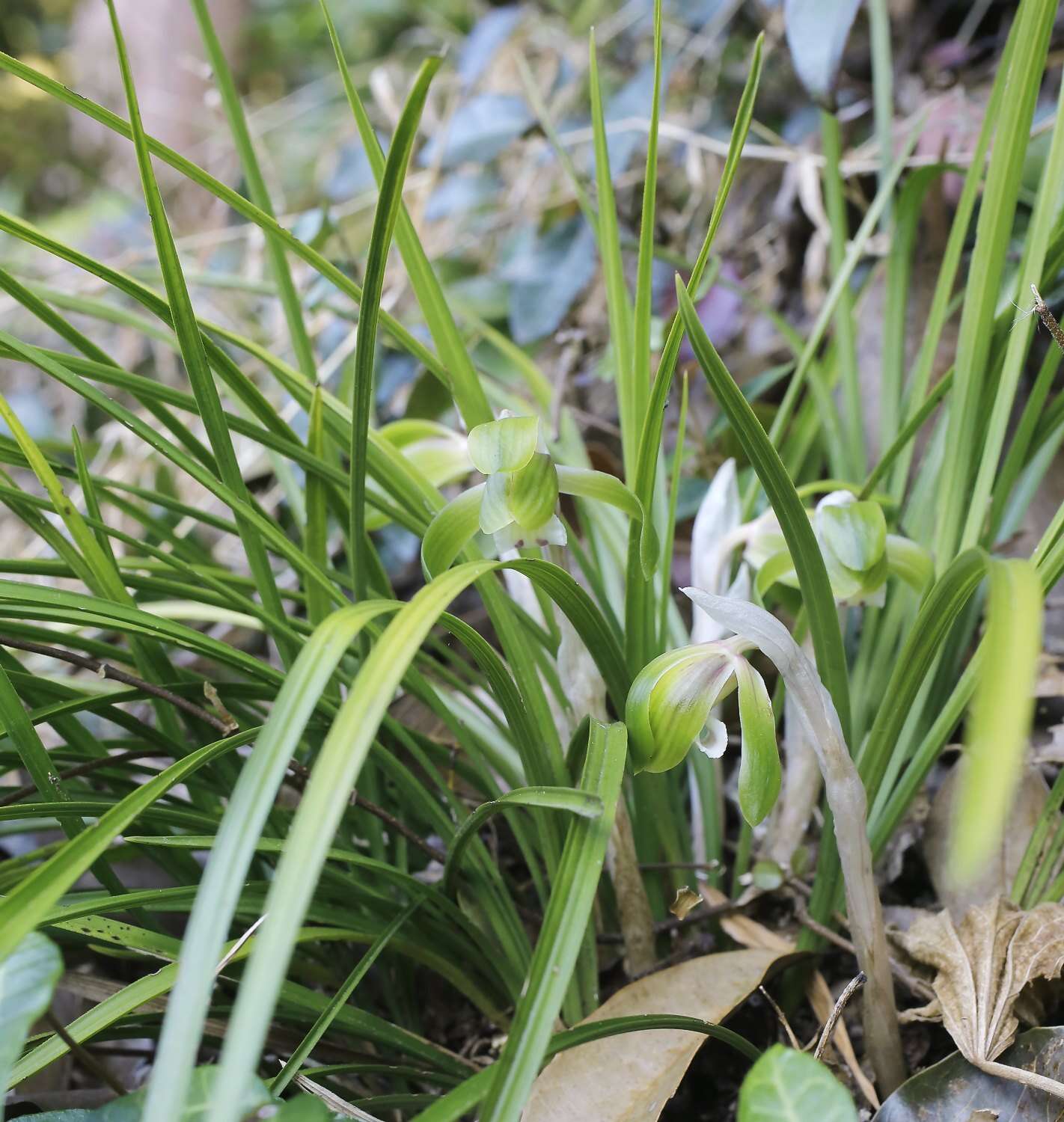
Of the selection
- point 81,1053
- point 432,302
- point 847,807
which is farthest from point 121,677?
point 847,807

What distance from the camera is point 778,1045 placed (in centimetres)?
41

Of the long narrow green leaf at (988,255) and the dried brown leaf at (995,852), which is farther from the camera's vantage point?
the dried brown leaf at (995,852)

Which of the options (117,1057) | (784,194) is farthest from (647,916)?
(784,194)

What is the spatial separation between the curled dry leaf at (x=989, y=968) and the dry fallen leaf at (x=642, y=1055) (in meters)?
0.11

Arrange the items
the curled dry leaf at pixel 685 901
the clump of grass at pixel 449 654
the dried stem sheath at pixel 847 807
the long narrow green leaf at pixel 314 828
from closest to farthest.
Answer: the long narrow green leaf at pixel 314 828
the clump of grass at pixel 449 654
the dried stem sheath at pixel 847 807
the curled dry leaf at pixel 685 901

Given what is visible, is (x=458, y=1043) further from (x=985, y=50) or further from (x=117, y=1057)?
(x=985, y=50)

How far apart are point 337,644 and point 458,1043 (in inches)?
22.8

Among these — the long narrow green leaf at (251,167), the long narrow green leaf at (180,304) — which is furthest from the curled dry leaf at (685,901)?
the long narrow green leaf at (251,167)

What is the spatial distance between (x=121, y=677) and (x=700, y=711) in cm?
37

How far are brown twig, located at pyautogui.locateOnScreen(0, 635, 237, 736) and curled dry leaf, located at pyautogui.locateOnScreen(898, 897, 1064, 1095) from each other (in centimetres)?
52

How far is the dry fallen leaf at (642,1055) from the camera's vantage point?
0.55 metres

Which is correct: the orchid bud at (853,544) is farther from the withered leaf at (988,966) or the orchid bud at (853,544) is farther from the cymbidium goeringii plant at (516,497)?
the withered leaf at (988,966)

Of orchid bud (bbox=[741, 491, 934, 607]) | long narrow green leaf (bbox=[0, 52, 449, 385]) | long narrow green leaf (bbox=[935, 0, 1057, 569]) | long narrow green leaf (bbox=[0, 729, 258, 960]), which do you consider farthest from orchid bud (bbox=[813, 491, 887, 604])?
long narrow green leaf (bbox=[0, 729, 258, 960])

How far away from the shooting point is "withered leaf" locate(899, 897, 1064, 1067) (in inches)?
22.1
